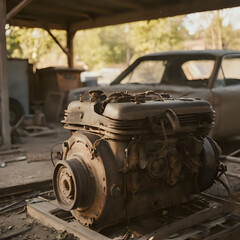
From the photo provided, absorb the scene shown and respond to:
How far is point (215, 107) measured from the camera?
5332mm

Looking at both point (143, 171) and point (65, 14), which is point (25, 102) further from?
point (143, 171)

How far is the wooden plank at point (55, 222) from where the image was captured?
109 inches

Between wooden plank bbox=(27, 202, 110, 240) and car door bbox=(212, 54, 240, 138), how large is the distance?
3006 mm

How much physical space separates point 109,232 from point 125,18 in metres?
6.42

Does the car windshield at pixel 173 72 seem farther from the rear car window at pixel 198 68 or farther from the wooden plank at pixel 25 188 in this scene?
the wooden plank at pixel 25 188

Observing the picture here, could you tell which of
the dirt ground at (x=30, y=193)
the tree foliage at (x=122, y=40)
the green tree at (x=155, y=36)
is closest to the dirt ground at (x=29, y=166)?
the dirt ground at (x=30, y=193)

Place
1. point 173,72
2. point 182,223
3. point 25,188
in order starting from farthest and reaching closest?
point 173,72, point 25,188, point 182,223

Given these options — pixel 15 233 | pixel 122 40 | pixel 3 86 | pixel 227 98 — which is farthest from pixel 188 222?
pixel 122 40

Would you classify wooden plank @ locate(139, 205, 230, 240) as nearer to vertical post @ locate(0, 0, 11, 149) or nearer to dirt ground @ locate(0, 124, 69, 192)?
dirt ground @ locate(0, 124, 69, 192)

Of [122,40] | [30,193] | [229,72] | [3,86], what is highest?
[122,40]

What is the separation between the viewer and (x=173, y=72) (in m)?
5.96

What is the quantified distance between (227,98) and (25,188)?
3.23 meters

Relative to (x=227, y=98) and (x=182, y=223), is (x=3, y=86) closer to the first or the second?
(x=227, y=98)

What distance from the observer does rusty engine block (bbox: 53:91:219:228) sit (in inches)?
108
